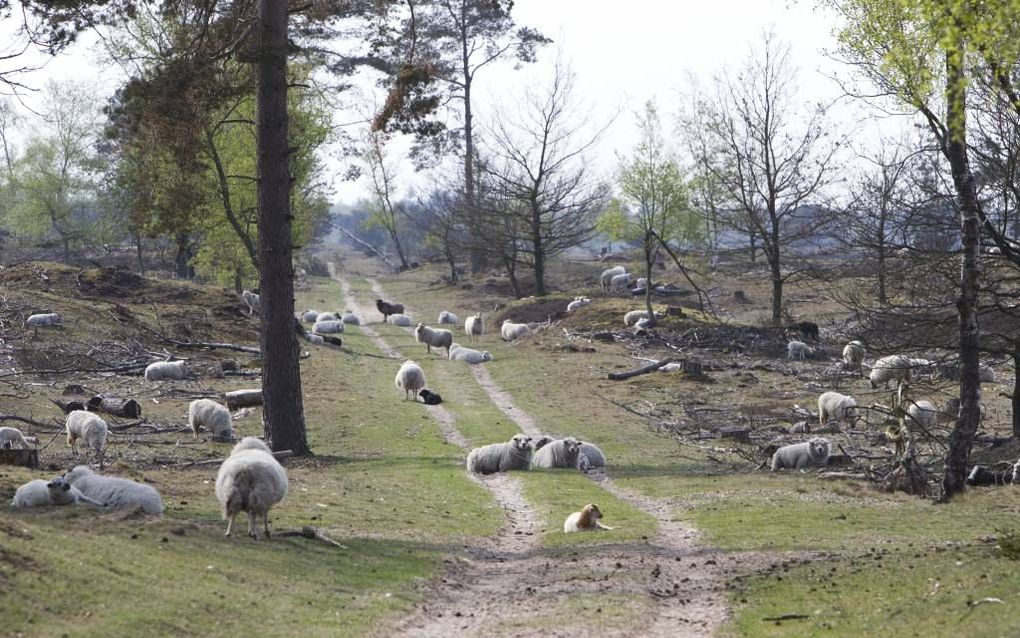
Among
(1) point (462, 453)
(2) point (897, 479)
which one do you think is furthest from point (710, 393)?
(2) point (897, 479)

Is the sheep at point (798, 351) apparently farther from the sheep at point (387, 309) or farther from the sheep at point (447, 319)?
the sheep at point (387, 309)

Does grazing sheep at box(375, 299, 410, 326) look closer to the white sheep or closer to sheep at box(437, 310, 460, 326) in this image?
the white sheep

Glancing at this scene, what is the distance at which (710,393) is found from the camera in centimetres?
3444

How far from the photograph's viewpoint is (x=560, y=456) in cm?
2342

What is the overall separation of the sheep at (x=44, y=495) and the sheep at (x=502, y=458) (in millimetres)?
10572

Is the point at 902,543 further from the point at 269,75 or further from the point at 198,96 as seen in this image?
the point at 198,96

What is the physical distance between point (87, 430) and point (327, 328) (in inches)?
1203

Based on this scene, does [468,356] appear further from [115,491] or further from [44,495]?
[44,495]

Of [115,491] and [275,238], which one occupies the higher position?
[275,238]

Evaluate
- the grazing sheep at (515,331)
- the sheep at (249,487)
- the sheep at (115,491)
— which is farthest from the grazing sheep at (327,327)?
the sheep at (249,487)

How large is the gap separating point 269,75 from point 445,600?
13795mm

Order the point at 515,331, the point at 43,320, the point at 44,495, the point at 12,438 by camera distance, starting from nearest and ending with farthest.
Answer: the point at 44,495 → the point at 12,438 → the point at 43,320 → the point at 515,331

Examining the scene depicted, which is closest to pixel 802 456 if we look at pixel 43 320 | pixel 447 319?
pixel 43 320

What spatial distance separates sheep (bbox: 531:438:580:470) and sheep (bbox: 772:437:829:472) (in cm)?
419
